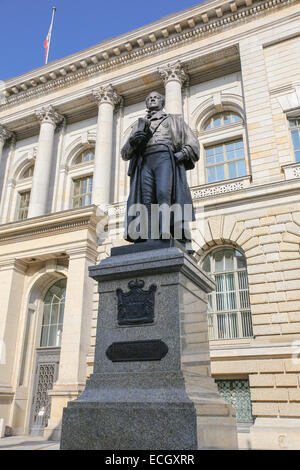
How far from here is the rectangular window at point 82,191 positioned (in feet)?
67.6

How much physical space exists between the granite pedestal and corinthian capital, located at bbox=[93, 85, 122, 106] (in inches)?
663

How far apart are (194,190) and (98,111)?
27.3ft

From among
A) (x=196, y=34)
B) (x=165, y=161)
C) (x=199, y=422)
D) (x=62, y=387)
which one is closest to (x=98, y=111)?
(x=196, y=34)

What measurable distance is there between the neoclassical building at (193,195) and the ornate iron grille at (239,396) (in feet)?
0.14

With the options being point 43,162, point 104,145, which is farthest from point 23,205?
point 104,145

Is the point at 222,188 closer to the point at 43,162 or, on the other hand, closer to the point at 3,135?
the point at 43,162

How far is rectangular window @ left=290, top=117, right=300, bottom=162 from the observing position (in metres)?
15.4

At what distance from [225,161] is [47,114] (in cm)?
1035

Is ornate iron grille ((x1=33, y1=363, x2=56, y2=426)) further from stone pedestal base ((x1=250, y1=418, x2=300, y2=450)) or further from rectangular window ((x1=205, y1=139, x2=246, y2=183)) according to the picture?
rectangular window ((x1=205, y1=139, x2=246, y2=183))

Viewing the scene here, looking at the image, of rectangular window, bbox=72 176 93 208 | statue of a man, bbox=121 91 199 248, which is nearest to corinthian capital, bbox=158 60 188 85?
rectangular window, bbox=72 176 93 208

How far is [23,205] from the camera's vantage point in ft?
73.6

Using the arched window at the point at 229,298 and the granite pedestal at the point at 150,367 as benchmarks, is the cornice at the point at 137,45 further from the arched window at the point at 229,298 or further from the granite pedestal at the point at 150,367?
the granite pedestal at the point at 150,367

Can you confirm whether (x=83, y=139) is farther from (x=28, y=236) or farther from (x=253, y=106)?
(x=253, y=106)
